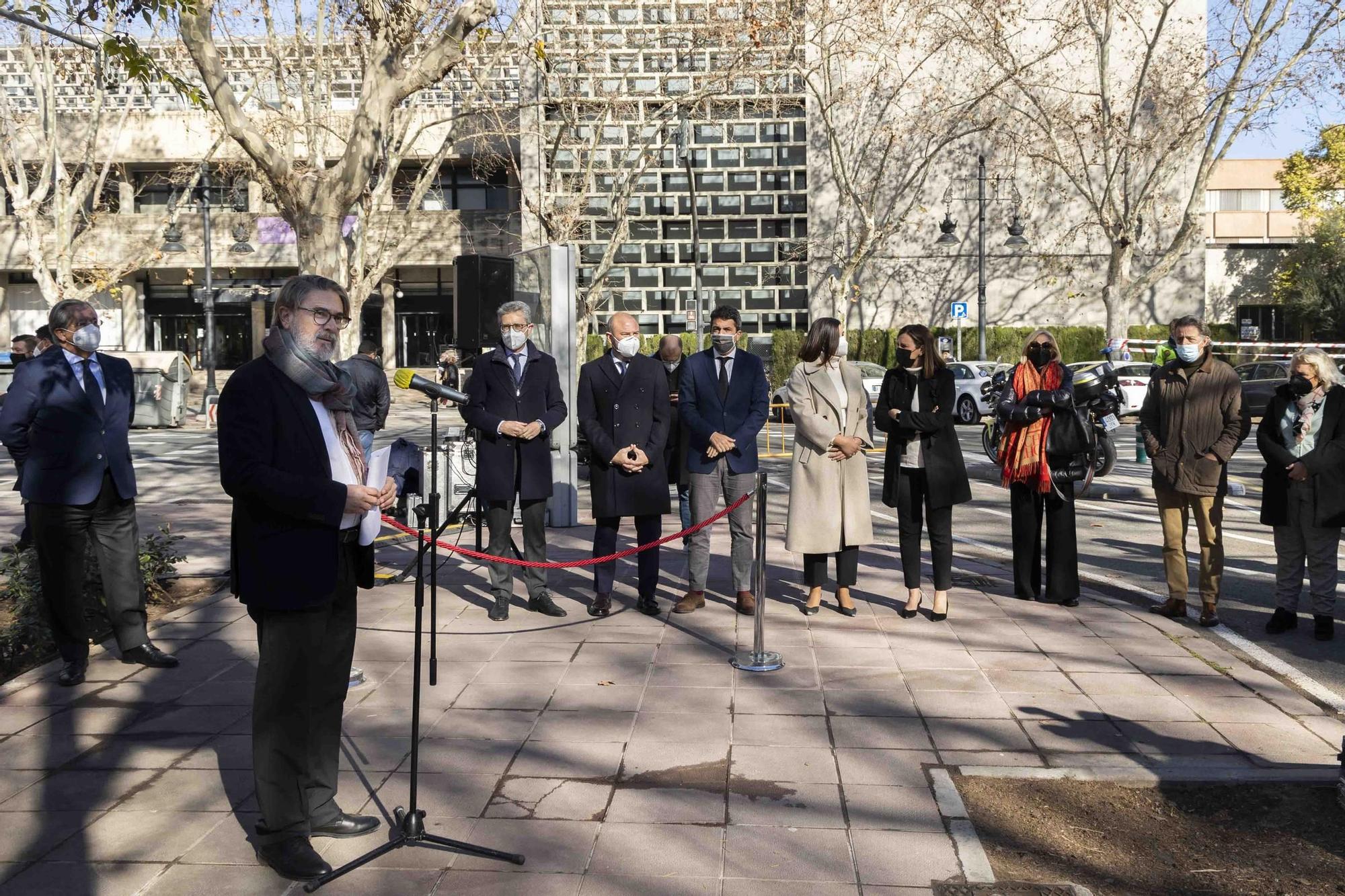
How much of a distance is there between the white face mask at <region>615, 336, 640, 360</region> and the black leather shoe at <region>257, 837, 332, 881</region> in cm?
462

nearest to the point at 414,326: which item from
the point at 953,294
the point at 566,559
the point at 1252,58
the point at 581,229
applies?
the point at 581,229

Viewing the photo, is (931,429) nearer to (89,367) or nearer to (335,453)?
(335,453)

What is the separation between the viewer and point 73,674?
636cm

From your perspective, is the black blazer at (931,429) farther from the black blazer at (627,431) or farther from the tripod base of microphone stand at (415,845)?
the tripod base of microphone stand at (415,845)

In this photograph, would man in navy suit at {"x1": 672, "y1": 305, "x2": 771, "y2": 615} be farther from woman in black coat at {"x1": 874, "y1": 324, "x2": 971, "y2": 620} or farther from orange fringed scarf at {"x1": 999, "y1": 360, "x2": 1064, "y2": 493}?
orange fringed scarf at {"x1": 999, "y1": 360, "x2": 1064, "y2": 493}

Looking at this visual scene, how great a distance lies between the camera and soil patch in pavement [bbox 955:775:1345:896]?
154 inches

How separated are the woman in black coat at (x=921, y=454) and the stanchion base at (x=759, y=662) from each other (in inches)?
59.7

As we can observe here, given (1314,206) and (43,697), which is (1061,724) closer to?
(43,697)

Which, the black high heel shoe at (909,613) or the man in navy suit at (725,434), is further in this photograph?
the man in navy suit at (725,434)

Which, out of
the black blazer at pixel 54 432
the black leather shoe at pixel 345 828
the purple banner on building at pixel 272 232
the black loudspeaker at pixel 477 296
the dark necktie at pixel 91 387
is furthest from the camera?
the purple banner on building at pixel 272 232

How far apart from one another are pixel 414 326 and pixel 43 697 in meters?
47.1

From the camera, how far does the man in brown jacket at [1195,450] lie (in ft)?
25.1

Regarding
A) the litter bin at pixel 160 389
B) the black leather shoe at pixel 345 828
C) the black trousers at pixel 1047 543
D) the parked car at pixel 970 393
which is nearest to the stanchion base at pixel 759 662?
the black trousers at pixel 1047 543

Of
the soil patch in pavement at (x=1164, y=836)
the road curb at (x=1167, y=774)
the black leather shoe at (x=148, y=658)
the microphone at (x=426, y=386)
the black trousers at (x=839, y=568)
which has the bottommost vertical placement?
the soil patch in pavement at (x=1164, y=836)
